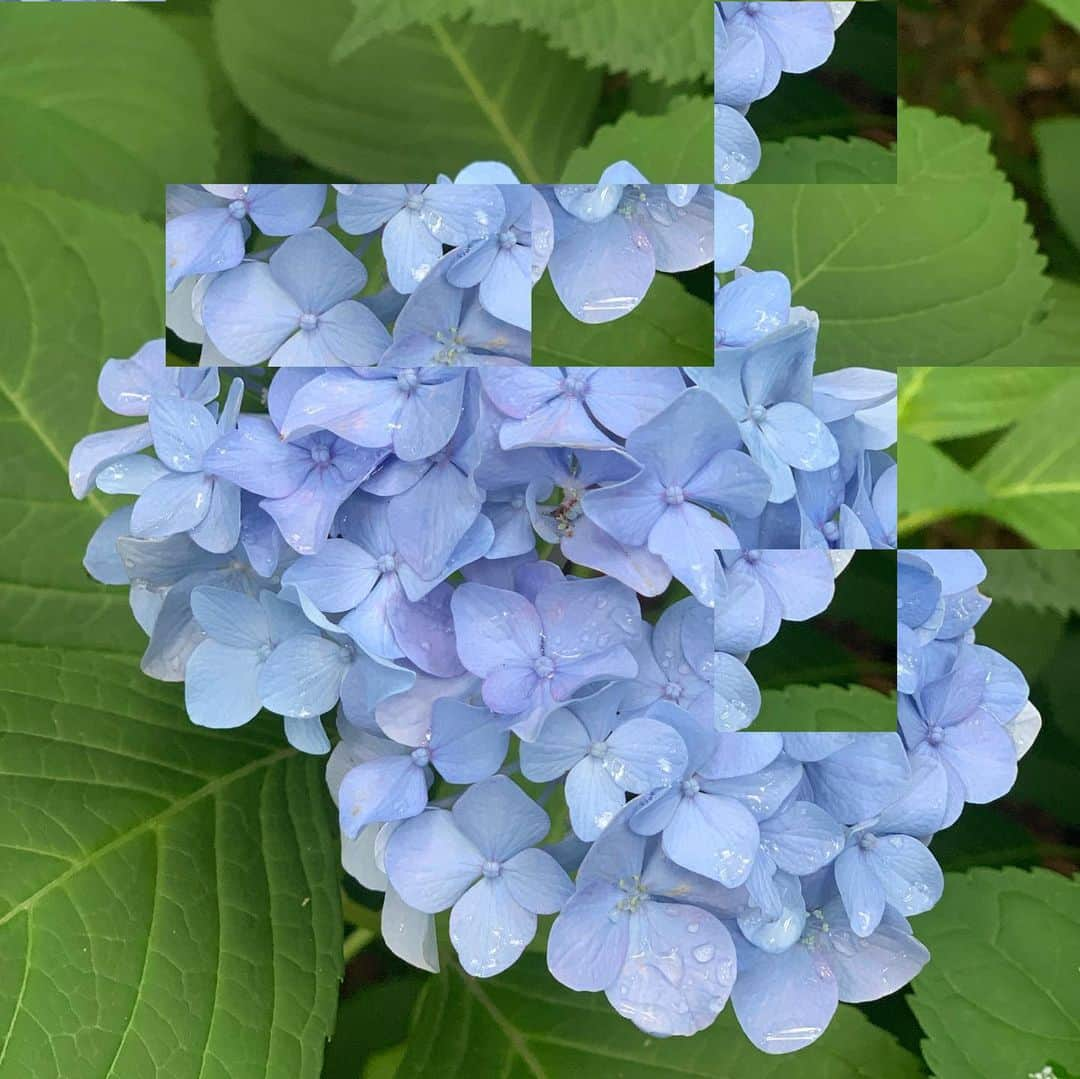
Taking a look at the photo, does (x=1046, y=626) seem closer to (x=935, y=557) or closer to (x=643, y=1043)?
(x=935, y=557)

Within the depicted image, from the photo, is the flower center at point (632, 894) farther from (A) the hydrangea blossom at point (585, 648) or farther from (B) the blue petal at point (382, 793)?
(B) the blue petal at point (382, 793)

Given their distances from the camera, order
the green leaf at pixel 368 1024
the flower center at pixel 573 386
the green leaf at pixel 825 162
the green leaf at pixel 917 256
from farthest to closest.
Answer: the green leaf at pixel 368 1024 → the green leaf at pixel 917 256 → the green leaf at pixel 825 162 → the flower center at pixel 573 386

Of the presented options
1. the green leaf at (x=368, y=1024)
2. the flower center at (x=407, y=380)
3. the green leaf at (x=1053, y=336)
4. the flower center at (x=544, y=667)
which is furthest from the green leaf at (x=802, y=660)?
the green leaf at (x=368, y=1024)

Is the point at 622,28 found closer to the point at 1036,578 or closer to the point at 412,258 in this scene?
the point at 412,258

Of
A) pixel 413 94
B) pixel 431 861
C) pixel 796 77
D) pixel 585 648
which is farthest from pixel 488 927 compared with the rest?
pixel 413 94

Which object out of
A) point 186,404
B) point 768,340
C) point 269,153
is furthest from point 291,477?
point 269,153

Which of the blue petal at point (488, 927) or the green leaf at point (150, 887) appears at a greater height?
the blue petal at point (488, 927)


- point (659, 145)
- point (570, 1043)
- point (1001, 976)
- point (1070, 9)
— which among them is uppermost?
point (1070, 9)
